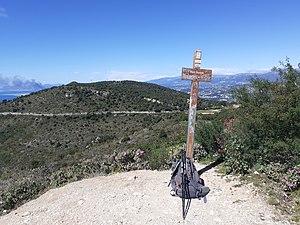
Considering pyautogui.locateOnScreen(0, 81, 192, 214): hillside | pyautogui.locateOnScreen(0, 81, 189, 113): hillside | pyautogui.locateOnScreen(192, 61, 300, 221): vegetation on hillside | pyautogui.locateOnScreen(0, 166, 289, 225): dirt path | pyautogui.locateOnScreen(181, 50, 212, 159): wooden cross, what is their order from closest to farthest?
pyautogui.locateOnScreen(0, 166, 289, 225): dirt path < pyautogui.locateOnScreen(192, 61, 300, 221): vegetation on hillside < pyautogui.locateOnScreen(181, 50, 212, 159): wooden cross < pyautogui.locateOnScreen(0, 81, 192, 214): hillside < pyautogui.locateOnScreen(0, 81, 189, 113): hillside

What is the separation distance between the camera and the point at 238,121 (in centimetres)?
660

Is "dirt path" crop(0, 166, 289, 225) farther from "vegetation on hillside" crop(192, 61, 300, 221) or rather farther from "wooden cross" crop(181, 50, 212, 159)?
"wooden cross" crop(181, 50, 212, 159)

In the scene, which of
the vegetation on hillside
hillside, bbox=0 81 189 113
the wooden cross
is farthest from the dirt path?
hillside, bbox=0 81 189 113

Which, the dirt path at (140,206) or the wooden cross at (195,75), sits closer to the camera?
the dirt path at (140,206)

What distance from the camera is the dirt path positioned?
4.54 m

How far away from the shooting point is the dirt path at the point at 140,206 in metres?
4.54

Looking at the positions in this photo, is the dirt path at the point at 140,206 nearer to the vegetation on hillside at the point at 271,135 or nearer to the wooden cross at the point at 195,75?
the vegetation on hillside at the point at 271,135

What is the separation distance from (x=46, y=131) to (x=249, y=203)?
43.4 m

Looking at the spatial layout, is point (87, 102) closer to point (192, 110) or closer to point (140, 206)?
point (192, 110)

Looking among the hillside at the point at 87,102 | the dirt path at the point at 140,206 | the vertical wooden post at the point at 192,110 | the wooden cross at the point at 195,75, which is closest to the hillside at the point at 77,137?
the hillside at the point at 87,102

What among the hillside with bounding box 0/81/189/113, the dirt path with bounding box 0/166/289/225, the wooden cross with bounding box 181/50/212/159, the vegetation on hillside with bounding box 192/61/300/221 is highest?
the wooden cross with bounding box 181/50/212/159

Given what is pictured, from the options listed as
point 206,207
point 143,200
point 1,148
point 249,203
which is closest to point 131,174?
point 143,200

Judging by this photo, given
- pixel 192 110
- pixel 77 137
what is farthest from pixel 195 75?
pixel 77 137

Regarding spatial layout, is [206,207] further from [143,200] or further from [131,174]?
[131,174]
